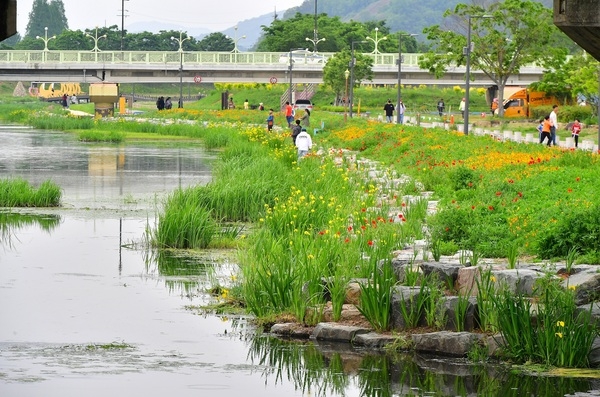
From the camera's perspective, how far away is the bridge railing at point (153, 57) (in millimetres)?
98688

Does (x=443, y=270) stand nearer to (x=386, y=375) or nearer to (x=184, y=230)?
(x=386, y=375)

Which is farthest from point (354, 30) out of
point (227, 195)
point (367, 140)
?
point (227, 195)

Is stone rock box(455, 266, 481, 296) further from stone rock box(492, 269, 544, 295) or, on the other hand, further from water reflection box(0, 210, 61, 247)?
water reflection box(0, 210, 61, 247)

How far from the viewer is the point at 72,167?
43.1 meters

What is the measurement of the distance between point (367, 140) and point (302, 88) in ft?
215

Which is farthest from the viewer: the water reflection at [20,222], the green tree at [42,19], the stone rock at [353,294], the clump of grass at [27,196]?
the green tree at [42,19]

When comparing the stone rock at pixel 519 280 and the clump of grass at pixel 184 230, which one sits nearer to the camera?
the stone rock at pixel 519 280

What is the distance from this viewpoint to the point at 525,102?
8138cm

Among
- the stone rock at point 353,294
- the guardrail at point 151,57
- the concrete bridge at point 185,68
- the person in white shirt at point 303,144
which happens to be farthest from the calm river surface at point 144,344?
the guardrail at point 151,57

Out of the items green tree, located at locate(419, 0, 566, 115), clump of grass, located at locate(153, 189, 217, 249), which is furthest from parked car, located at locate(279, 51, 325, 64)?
clump of grass, located at locate(153, 189, 217, 249)

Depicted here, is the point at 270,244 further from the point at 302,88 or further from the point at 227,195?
the point at 302,88

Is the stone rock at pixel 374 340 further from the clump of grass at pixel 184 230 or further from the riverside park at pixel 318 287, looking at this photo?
the clump of grass at pixel 184 230

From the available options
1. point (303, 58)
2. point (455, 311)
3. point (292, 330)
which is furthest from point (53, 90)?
point (455, 311)

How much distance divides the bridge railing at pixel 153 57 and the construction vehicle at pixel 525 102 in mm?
15207
